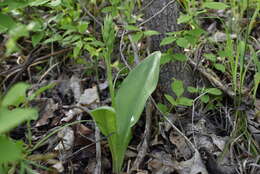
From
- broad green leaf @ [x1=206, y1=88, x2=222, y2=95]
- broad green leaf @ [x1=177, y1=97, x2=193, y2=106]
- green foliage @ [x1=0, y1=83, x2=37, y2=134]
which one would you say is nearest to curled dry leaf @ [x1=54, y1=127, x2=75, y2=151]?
broad green leaf @ [x1=177, y1=97, x2=193, y2=106]

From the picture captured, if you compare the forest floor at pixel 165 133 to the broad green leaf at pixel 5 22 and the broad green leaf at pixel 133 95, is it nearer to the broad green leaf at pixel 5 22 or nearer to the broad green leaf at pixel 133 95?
the broad green leaf at pixel 133 95

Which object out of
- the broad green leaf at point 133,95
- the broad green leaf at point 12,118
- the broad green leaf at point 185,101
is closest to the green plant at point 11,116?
the broad green leaf at point 12,118

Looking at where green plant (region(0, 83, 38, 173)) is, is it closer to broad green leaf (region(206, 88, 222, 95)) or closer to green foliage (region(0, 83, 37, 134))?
green foliage (region(0, 83, 37, 134))

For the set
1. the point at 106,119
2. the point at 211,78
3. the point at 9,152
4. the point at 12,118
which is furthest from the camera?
the point at 211,78

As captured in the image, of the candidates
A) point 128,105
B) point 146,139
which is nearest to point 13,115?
point 128,105

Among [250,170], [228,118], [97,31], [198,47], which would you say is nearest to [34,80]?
[97,31]

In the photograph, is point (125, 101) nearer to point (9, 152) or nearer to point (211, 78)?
point (211, 78)

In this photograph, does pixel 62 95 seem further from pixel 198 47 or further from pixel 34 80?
pixel 198 47
